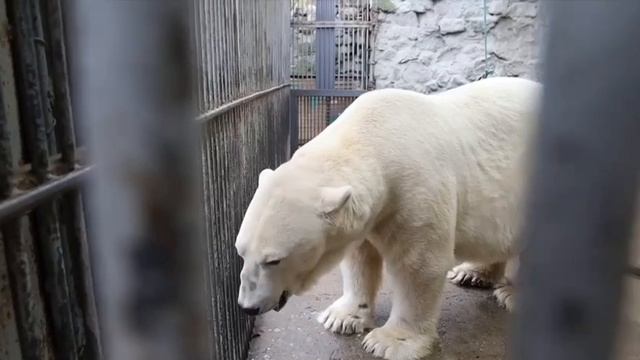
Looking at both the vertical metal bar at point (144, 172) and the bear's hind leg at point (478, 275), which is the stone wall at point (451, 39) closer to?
the bear's hind leg at point (478, 275)

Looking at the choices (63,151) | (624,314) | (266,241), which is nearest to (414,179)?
(266,241)

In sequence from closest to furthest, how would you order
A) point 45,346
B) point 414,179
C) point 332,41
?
point 45,346 < point 414,179 < point 332,41

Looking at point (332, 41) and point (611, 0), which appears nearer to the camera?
point (611, 0)

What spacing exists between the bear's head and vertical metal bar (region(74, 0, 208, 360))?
1.49 meters

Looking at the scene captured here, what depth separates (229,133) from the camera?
2186 millimetres

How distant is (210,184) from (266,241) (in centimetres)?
26

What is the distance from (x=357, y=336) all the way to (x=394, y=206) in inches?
31.7

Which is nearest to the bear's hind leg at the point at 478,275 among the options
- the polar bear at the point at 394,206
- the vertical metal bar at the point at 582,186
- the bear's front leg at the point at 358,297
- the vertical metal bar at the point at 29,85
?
the polar bear at the point at 394,206

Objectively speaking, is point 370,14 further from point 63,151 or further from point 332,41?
point 63,151

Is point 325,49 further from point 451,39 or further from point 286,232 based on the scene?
point 286,232

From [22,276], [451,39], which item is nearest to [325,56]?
[451,39]

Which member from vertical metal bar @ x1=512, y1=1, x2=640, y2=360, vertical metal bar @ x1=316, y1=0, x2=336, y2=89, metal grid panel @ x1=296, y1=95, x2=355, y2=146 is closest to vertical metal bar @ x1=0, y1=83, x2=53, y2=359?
vertical metal bar @ x1=512, y1=1, x2=640, y2=360

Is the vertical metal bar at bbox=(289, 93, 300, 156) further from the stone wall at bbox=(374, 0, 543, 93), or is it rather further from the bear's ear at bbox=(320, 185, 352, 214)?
the bear's ear at bbox=(320, 185, 352, 214)

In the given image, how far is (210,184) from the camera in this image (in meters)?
1.86
